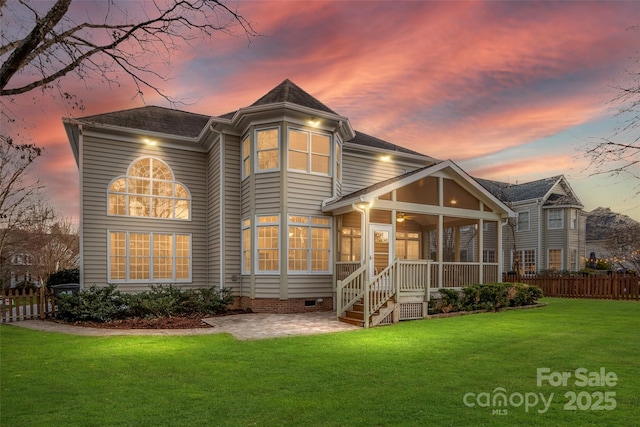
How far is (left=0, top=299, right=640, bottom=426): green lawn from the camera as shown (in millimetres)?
4320

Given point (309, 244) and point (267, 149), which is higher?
point (267, 149)

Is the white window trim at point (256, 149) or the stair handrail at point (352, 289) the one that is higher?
the white window trim at point (256, 149)

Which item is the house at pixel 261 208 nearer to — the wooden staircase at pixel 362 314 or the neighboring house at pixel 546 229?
the wooden staircase at pixel 362 314

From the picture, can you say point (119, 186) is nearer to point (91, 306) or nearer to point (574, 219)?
point (91, 306)

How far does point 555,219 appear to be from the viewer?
29031 mm

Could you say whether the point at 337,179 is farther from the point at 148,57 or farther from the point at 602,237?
the point at 602,237

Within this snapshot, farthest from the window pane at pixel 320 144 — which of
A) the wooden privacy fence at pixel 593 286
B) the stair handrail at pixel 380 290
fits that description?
the wooden privacy fence at pixel 593 286

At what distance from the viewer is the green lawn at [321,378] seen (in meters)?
4.32

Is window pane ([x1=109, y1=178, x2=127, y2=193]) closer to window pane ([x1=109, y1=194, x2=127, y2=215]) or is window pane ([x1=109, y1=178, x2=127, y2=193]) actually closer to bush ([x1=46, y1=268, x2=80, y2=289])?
window pane ([x1=109, y1=194, x2=127, y2=215])

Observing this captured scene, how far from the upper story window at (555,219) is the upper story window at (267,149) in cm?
2389

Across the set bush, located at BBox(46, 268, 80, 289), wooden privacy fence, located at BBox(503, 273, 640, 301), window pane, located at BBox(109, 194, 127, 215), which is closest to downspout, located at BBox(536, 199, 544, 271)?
wooden privacy fence, located at BBox(503, 273, 640, 301)

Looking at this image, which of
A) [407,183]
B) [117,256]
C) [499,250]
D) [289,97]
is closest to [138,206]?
[117,256]

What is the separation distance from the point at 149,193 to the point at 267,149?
504cm

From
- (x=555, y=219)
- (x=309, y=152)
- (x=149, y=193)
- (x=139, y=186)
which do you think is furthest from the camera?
(x=555, y=219)
